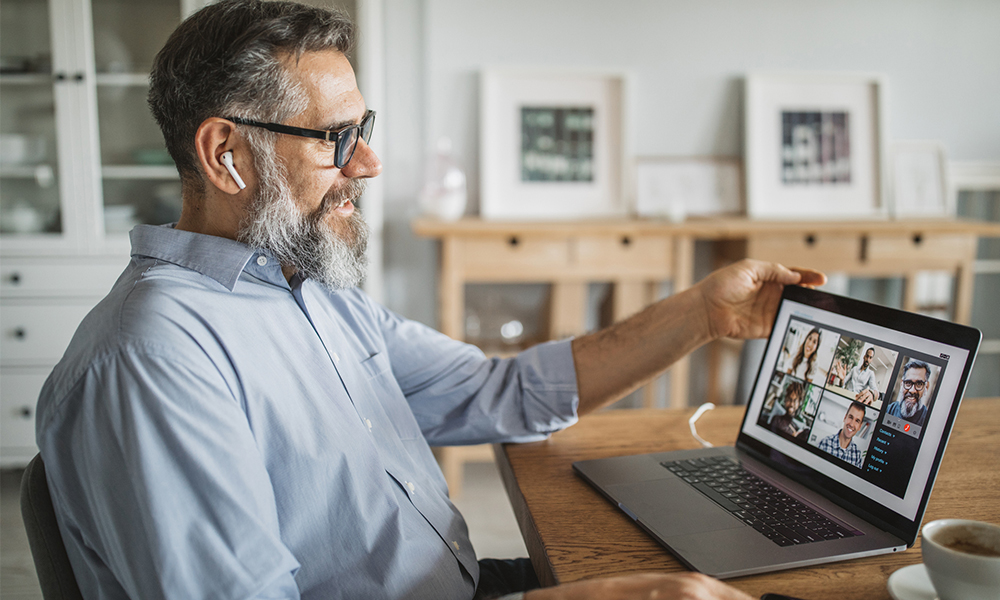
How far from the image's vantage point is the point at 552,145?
278 cm

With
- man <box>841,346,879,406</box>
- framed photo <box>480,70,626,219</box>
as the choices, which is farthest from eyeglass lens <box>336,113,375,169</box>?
framed photo <box>480,70,626,219</box>

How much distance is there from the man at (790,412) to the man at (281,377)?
0.20 metres

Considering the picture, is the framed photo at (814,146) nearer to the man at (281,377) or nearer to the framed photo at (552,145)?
the framed photo at (552,145)

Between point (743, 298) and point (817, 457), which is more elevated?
point (743, 298)

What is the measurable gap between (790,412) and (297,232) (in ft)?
2.39

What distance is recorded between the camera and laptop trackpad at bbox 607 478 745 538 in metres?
0.83

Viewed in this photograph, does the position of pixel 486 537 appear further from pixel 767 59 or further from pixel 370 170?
pixel 767 59

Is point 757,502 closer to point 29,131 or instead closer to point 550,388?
point 550,388

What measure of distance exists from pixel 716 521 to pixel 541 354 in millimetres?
444

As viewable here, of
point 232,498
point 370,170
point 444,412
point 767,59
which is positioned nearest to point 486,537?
point 444,412

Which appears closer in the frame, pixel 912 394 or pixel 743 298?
pixel 912 394

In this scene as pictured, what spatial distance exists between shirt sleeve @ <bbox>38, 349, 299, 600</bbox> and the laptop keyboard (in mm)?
518

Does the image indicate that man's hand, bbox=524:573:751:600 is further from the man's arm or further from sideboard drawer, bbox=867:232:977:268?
sideboard drawer, bbox=867:232:977:268

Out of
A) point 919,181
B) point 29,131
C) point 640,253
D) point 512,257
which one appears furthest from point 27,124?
point 919,181
